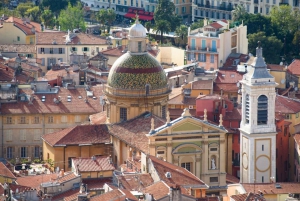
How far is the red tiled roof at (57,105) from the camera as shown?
13838cm

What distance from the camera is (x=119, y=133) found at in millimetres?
125312

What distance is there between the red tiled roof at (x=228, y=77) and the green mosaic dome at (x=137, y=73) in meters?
28.0

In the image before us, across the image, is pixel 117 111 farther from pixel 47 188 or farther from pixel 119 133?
pixel 47 188

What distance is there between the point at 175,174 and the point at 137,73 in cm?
1840

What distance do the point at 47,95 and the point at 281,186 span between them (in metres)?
32.6

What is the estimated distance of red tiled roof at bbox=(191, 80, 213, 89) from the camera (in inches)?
5940

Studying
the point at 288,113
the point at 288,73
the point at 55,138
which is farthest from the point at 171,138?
the point at 288,73

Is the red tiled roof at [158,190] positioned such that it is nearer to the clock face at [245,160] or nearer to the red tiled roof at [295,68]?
the clock face at [245,160]

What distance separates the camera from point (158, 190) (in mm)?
102875

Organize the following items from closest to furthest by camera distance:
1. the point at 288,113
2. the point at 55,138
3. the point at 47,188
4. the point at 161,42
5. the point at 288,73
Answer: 1. the point at 47,188
2. the point at 55,138
3. the point at 288,113
4. the point at 288,73
5. the point at 161,42

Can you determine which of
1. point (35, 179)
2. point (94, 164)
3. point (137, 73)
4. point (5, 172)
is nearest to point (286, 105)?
point (137, 73)

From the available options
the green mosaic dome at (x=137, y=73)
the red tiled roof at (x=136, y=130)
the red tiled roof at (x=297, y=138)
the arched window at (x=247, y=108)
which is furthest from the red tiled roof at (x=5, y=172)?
the red tiled roof at (x=297, y=138)

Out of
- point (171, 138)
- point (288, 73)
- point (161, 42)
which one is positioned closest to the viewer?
Result: point (171, 138)

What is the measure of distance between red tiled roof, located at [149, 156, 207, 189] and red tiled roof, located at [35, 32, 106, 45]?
64.1 meters
